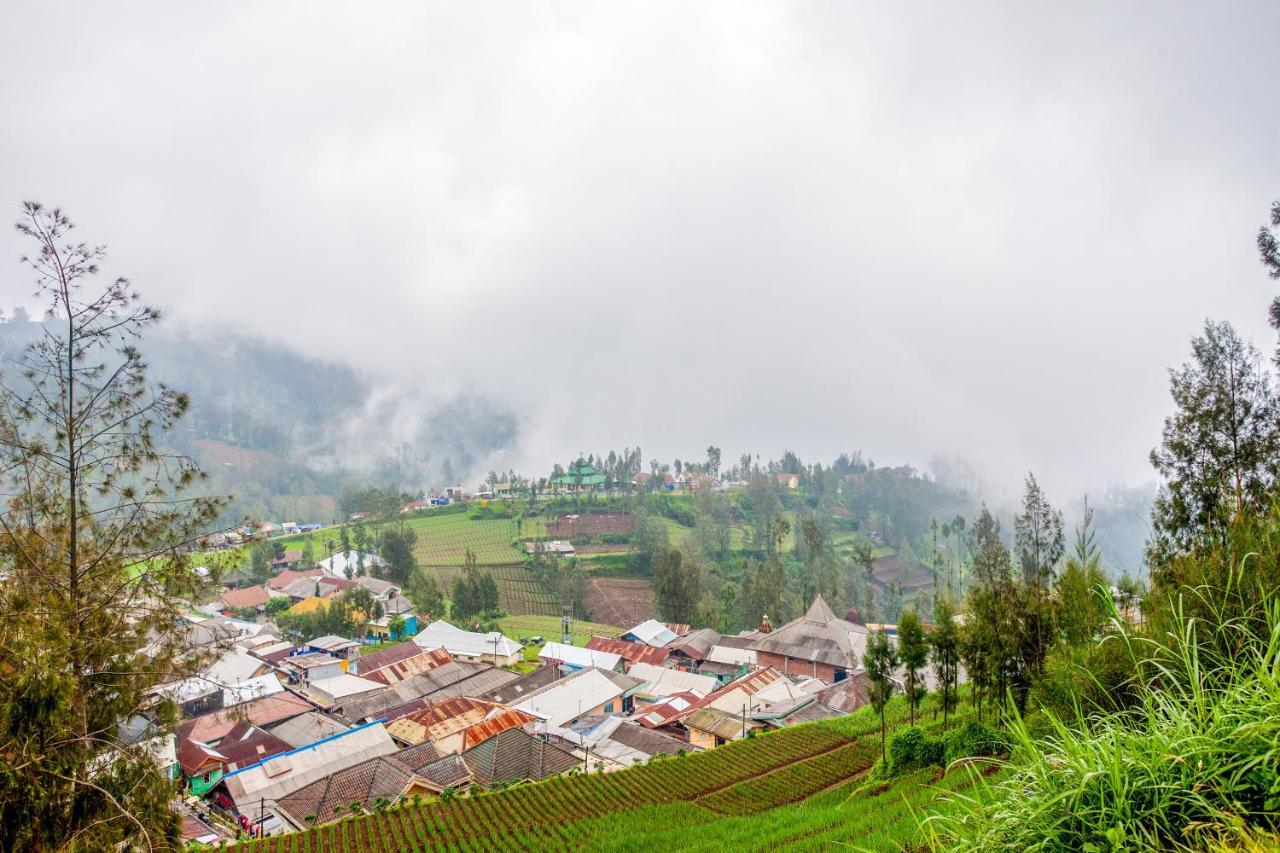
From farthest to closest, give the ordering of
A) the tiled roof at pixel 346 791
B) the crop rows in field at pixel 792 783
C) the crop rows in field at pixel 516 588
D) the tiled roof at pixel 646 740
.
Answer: the crop rows in field at pixel 516 588 → the tiled roof at pixel 646 740 → the tiled roof at pixel 346 791 → the crop rows in field at pixel 792 783

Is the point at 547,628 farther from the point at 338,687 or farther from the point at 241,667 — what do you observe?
the point at 241,667

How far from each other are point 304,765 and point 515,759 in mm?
8022

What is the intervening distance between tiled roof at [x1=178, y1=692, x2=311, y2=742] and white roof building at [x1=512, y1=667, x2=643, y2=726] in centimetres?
1175

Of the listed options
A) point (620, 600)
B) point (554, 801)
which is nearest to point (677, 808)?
point (554, 801)

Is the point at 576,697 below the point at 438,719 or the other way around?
below

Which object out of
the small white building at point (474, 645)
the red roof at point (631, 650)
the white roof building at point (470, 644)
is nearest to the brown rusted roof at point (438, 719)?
the small white building at point (474, 645)

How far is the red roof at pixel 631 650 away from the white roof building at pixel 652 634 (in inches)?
89.3

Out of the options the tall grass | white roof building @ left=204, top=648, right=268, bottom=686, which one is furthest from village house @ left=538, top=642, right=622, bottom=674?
the tall grass

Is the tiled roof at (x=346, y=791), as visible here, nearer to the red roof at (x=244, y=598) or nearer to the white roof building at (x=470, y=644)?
the white roof building at (x=470, y=644)

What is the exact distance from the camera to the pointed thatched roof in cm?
4062

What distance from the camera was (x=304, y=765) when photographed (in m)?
24.2

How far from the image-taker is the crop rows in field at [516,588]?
63.7 m

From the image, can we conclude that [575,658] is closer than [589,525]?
Yes

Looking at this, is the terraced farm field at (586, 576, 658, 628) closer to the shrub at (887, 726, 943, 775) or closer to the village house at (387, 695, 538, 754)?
the village house at (387, 695, 538, 754)
